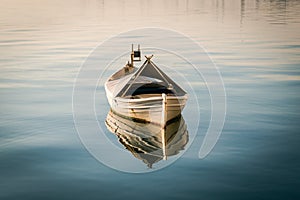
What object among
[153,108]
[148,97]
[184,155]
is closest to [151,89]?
[148,97]

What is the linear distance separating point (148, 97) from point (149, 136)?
7.54 ft

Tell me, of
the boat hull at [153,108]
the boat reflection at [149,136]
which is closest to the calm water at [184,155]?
the boat reflection at [149,136]

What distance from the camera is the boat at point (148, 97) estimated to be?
25.3m

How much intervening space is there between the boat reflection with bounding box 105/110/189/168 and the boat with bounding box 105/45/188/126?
30cm

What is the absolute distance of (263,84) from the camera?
36969 mm

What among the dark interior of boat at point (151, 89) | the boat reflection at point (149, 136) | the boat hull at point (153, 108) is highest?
the dark interior of boat at point (151, 89)

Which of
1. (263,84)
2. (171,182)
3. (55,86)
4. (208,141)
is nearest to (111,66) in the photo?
(55,86)

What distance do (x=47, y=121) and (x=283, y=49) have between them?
1317 inches

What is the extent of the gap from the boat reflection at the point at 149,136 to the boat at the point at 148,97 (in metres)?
0.30

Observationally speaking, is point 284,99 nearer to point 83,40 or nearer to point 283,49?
point 283,49

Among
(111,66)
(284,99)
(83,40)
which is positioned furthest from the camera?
(83,40)

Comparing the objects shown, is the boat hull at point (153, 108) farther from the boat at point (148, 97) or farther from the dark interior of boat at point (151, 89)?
the dark interior of boat at point (151, 89)

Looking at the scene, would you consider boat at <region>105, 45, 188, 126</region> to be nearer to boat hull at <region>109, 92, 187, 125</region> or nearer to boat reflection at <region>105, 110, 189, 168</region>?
boat hull at <region>109, 92, 187, 125</region>

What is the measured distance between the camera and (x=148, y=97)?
26297mm
